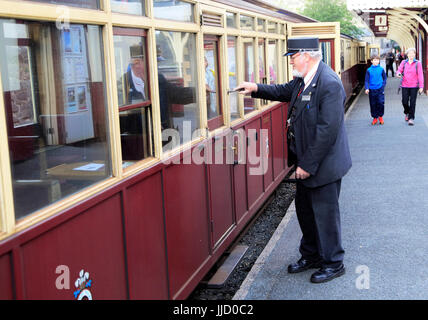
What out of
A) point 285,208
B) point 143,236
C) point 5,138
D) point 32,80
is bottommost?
point 285,208

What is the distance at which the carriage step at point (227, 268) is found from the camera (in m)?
4.68

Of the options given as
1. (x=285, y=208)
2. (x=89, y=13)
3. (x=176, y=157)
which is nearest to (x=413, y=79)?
(x=285, y=208)

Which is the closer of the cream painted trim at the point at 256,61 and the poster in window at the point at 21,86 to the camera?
the poster in window at the point at 21,86

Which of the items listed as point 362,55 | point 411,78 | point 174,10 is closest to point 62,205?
point 174,10

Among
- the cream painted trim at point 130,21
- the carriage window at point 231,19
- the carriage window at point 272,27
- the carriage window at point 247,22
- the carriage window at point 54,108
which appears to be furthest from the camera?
the carriage window at point 272,27

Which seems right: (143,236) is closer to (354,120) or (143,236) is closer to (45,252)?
(45,252)

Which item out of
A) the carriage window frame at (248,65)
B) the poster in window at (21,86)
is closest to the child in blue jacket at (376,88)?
the carriage window frame at (248,65)

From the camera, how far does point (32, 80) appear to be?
276 cm

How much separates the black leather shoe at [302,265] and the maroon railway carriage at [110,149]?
0.59 m

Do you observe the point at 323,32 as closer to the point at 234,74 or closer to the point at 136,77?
the point at 234,74

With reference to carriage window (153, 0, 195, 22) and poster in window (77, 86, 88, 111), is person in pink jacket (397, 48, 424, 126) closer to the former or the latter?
carriage window (153, 0, 195, 22)

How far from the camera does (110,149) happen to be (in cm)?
300

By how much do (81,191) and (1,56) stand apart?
0.68 metres

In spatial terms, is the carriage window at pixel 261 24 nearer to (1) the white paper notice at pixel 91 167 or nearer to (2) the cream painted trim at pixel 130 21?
(2) the cream painted trim at pixel 130 21
